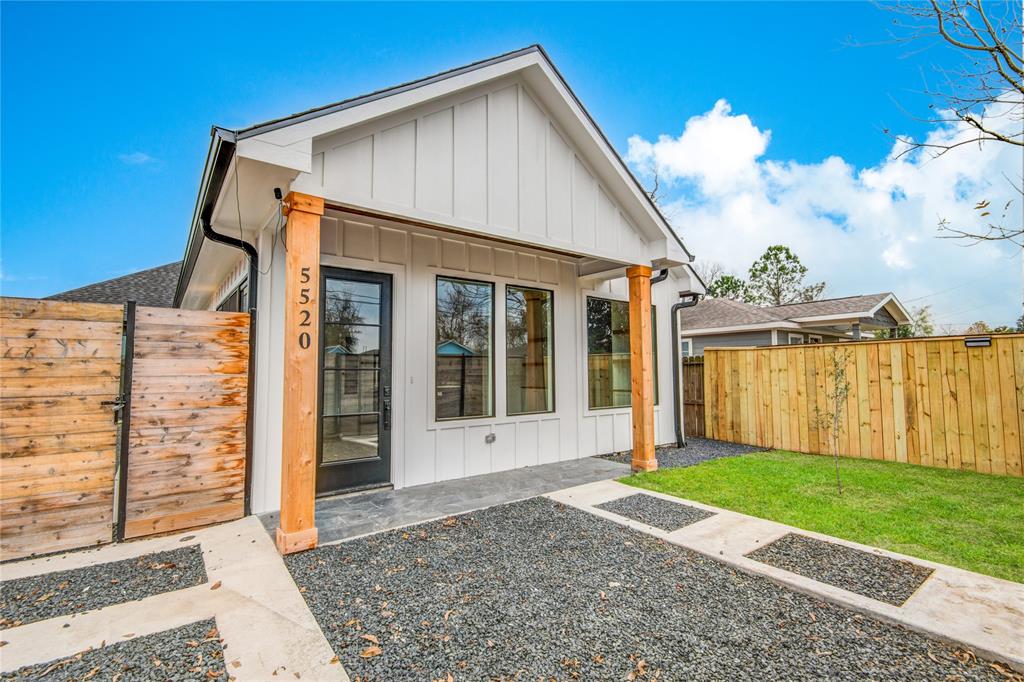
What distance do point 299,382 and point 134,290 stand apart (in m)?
15.1

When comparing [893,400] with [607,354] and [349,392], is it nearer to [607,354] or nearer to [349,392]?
[607,354]

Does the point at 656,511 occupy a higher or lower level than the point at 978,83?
lower

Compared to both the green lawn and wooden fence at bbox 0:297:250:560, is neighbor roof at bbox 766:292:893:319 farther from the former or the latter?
wooden fence at bbox 0:297:250:560

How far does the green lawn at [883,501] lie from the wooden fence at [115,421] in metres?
4.30

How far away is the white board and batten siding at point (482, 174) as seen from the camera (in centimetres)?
351

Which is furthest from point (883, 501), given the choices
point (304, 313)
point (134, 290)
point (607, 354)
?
point (134, 290)

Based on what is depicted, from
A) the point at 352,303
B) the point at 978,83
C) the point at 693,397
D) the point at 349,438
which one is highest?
the point at 978,83

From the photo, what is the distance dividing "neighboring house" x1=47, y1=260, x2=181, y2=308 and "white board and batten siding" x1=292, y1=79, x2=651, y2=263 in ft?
39.3

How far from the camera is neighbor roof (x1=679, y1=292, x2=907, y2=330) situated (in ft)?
44.1

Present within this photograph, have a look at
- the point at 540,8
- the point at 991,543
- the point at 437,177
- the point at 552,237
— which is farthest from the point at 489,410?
the point at 540,8

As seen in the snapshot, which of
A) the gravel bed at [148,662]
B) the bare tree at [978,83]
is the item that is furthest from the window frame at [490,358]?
the bare tree at [978,83]

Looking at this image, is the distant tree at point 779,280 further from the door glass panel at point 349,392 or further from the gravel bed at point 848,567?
the door glass panel at point 349,392

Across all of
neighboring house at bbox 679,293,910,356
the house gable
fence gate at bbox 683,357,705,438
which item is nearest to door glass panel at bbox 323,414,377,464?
the house gable

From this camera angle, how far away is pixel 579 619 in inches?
93.5
